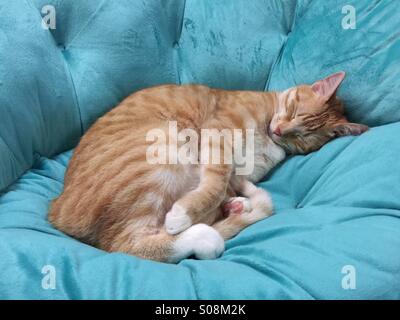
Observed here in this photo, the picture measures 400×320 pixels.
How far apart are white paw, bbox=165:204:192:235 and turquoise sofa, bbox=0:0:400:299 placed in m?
0.13

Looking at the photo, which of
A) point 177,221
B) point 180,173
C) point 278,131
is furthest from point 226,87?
point 177,221

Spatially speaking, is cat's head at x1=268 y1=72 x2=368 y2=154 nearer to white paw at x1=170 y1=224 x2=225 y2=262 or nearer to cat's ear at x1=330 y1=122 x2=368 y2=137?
cat's ear at x1=330 y1=122 x2=368 y2=137

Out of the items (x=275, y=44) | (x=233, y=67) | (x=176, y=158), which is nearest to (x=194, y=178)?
(x=176, y=158)

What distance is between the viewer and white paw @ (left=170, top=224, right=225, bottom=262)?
3.99ft

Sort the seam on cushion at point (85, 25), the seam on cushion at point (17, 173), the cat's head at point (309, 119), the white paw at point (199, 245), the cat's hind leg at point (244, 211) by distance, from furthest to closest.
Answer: the seam on cushion at point (85, 25)
the cat's head at point (309, 119)
the seam on cushion at point (17, 173)
the cat's hind leg at point (244, 211)
the white paw at point (199, 245)

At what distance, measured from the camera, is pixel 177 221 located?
1284 millimetres

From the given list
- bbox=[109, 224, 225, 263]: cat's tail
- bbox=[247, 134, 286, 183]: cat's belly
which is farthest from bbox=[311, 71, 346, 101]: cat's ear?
bbox=[109, 224, 225, 263]: cat's tail

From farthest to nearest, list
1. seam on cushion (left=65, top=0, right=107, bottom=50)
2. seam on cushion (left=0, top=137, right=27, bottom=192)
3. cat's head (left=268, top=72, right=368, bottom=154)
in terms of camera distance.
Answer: seam on cushion (left=65, top=0, right=107, bottom=50) < cat's head (left=268, top=72, right=368, bottom=154) < seam on cushion (left=0, top=137, right=27, bottom=192)

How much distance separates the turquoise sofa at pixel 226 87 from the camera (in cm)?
106

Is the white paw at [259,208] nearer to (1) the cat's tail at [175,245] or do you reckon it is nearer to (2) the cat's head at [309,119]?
(1) the cat's tail at [175,245]

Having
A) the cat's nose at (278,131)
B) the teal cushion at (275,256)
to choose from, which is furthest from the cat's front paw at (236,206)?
the cat's nose at (278,131)

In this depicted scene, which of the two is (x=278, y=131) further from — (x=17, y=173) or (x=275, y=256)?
(x=17, y=173)
